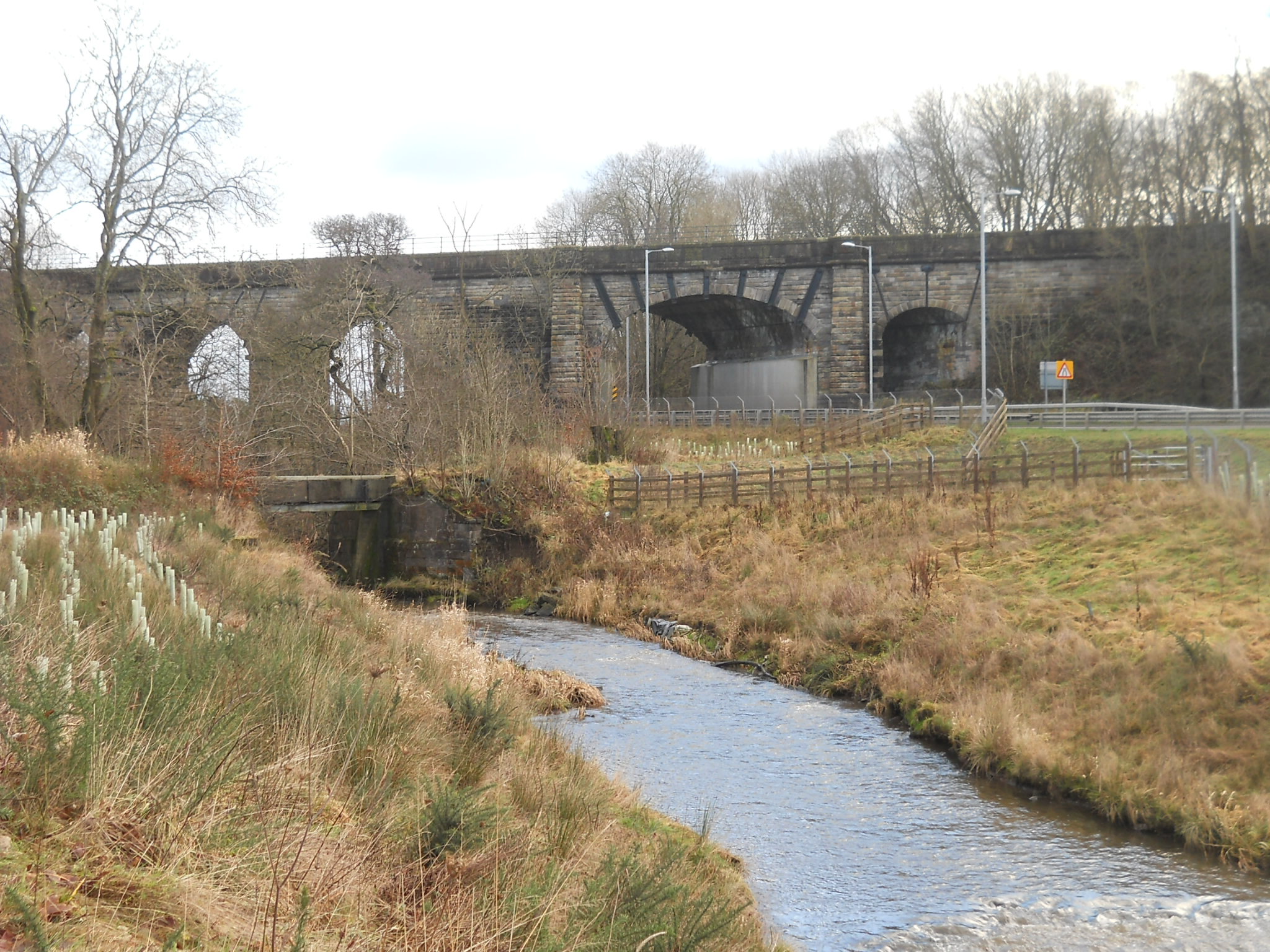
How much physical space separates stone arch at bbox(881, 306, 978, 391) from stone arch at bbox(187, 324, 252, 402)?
24001 millimetres

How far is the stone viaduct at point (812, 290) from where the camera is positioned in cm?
4438

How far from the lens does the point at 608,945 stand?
5.07 meters

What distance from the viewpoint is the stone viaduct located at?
146 feet

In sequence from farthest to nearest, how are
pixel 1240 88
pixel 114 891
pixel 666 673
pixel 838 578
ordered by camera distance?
1. pixel 1240 88
2. pixel 838 578
3. pixel 666 673
4. pixel 114 891

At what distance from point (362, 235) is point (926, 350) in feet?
76.4

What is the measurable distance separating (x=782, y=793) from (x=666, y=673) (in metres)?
6.26

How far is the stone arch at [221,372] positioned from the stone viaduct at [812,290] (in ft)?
29.8

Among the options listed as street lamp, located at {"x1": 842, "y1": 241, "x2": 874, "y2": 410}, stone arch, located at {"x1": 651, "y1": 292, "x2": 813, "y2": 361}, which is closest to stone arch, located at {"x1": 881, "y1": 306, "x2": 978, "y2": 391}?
street lamp, located at {"x1": 842, "y1": 241, "x2": 874, "y2": 410}

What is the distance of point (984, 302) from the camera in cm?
3609

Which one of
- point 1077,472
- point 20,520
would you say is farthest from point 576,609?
point 20,520

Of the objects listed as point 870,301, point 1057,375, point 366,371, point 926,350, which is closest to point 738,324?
point 870,301

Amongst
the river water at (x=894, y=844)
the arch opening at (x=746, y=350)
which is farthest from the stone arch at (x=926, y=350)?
the river water at (x=894, y=844)

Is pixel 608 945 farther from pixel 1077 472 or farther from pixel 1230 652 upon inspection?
pixel 1077 472

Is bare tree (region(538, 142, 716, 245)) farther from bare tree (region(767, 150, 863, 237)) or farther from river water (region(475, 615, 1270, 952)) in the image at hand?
river water (region(475, 615, 1270, 952))
